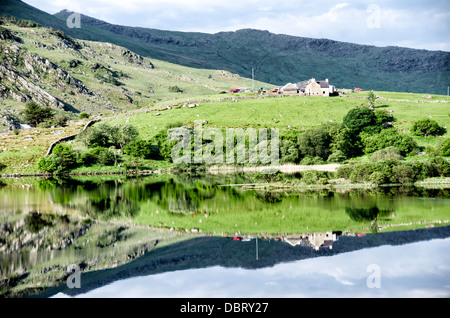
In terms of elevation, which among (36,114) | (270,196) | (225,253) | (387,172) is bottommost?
(270,196)

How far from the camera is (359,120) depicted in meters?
93.1

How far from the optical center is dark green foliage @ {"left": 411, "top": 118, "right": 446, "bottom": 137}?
88438 millimetres

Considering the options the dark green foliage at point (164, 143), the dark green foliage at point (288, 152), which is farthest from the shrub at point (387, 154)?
the dark green foliage at point (164, 143)

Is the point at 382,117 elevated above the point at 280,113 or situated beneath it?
situated beneath

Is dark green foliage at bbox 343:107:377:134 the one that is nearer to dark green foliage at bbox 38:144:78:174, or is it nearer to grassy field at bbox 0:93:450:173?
grassy field at bbox 0:93:450:173

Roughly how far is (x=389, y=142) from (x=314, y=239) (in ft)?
203

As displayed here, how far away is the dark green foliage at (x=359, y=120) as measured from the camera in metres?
92.7

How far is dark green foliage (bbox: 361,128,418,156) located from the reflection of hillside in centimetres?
5523

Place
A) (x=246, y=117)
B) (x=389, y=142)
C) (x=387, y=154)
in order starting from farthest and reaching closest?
(x=246, y=117) < (x=389, y=142) < (x=387, y=154)

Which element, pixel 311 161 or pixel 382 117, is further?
pixel 382 117

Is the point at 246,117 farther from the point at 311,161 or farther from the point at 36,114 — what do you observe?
the point at 36,114

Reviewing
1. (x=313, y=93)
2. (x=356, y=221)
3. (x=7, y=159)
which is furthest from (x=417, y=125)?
(x=7, y=159)

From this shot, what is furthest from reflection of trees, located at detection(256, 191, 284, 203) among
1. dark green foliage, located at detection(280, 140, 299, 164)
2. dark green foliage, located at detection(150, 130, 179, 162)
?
dark green foliage, located at detection(150, 130, 179, 162)

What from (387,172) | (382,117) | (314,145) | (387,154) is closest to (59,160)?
(314,145)
